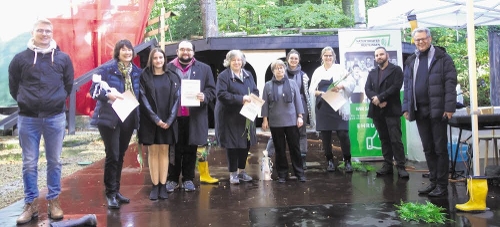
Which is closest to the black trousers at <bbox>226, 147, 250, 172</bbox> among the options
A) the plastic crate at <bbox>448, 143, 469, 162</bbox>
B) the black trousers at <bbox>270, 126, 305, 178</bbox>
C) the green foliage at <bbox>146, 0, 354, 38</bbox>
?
the black trousers at <bbox>270, 126, 305, 178</bbox>

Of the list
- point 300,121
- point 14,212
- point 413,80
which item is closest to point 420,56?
point 413,80

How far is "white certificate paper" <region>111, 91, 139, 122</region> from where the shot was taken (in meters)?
4.58

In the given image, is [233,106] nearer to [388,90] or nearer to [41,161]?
[388,90]

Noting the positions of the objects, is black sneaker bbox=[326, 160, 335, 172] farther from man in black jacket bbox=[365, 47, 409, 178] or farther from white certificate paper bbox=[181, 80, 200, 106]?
white certificate paper bbox=[181, 80, 200, 106]

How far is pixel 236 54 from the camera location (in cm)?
573

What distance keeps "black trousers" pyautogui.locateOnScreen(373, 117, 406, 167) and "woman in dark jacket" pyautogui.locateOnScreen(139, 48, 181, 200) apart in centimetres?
293

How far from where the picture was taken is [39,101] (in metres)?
4.10

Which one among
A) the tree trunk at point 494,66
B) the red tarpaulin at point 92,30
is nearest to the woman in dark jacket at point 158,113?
the red tarpaulin at point 92,30

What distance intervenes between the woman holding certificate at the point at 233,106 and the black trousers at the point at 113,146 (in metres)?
1.26

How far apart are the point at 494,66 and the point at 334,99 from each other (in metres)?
7.20

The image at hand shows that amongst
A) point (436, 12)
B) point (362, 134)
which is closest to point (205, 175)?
point (362, 134)

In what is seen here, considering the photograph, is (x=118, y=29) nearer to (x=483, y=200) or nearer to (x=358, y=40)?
(x=358, y=40)

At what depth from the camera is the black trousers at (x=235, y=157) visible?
19.4ft

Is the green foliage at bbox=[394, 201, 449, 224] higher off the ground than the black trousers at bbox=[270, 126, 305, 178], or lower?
lower
